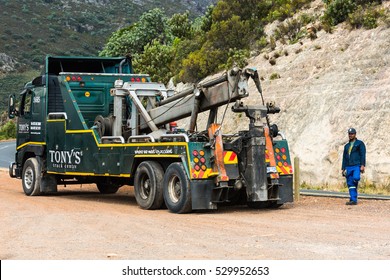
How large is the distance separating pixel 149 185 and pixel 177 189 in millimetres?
980

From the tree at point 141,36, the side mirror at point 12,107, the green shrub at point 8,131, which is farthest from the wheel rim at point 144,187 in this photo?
the green shrub at point 8,131

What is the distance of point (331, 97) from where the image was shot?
25984 mm

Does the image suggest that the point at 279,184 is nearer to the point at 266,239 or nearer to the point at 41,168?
the point at 266,239

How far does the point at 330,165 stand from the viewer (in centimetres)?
2358

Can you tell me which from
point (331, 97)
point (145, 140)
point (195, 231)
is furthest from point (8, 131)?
point (195, 231)

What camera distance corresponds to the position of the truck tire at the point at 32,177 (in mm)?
21156

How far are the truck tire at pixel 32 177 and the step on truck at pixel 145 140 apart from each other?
0.09ft

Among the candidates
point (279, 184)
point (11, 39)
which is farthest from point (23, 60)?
point (279, 184)

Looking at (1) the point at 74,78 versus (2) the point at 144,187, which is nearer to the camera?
(2) the point at 144,187

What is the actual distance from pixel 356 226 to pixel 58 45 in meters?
83.6

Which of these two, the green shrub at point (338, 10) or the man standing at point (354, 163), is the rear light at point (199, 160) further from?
the green shrub at point (338, 10)

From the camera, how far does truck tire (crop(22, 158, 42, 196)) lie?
2116cm

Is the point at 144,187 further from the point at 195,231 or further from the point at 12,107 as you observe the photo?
the point at 12,107
